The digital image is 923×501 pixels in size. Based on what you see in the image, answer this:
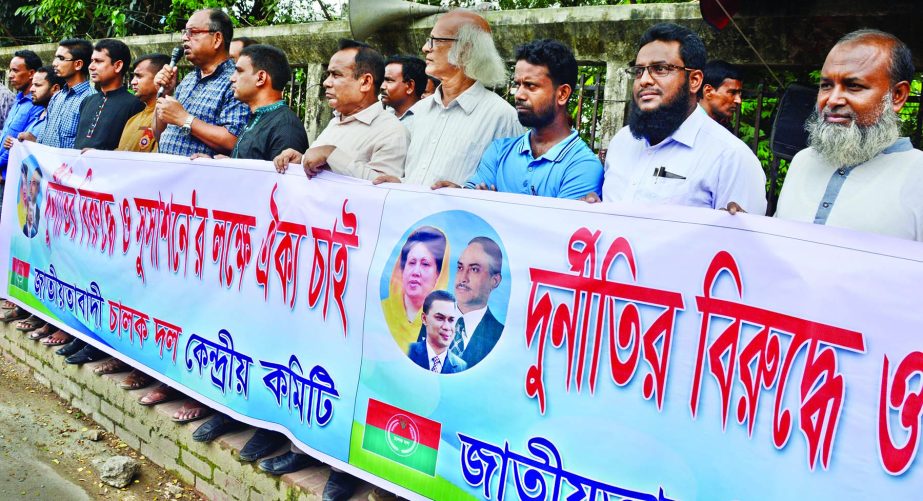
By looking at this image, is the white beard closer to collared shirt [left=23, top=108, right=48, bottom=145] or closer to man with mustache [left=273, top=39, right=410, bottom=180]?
man with mustache [left=273, top=39, right=410, bottom=180]

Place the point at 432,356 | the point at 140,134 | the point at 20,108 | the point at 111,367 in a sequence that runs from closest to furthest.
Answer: the point at 432,356 < the point at 111,367 < the point at 140,134 < the point at 20,108

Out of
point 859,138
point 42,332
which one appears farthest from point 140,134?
point 859,138

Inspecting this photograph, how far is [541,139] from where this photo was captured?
323 centimetres

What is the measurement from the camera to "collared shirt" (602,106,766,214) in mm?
2705

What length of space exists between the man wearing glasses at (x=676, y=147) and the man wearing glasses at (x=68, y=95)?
4460 mm

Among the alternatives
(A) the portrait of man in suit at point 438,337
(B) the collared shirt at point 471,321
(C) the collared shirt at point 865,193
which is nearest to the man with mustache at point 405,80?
(A) the portrait of man in suit at point 438,337

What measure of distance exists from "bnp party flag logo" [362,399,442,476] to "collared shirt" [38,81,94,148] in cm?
394

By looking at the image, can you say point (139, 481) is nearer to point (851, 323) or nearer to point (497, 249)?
point (497, 249)

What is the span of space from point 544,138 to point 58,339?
3812 millimetres

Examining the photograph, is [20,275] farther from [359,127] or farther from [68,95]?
[359,127]

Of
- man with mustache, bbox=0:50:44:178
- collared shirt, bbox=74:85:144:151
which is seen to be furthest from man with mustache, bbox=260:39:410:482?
man with mustache, bbox=0:50:44:178

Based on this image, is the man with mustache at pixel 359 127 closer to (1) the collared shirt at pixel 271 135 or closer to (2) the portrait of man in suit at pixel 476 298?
(1) the collared shirt at pixel 271 135

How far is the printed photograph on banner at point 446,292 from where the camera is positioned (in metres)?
2.66

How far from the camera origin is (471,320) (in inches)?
106
